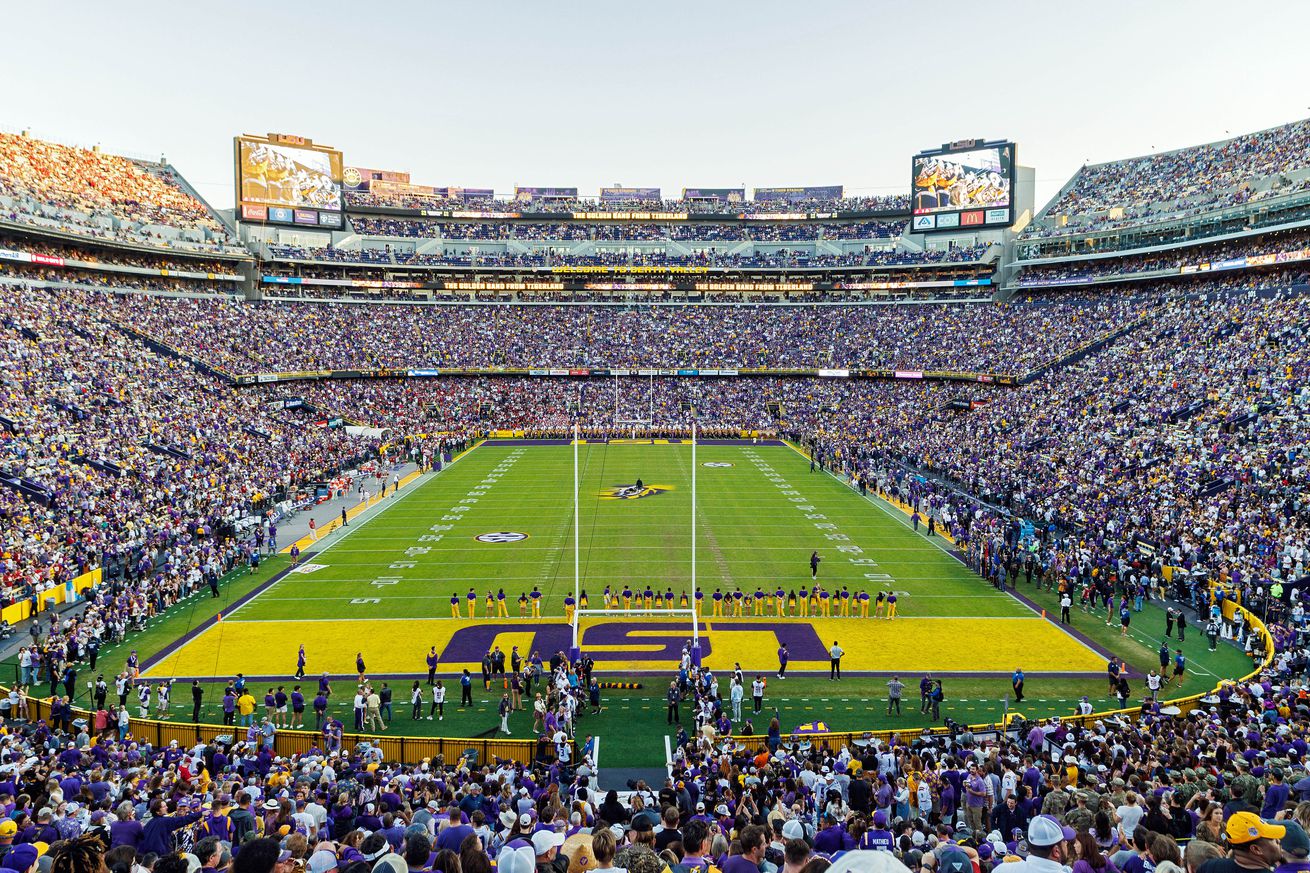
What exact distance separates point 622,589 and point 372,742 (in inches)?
377

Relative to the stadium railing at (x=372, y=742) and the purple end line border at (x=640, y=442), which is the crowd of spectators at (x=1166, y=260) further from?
the stadium railing at (x=372, y=742)

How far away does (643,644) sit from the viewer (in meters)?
18.9

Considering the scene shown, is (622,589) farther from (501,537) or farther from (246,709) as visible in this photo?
(246,709)

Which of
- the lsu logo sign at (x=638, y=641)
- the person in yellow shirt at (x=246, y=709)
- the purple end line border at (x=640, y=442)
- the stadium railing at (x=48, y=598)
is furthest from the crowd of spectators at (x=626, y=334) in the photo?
the person in yellow shirt at (x=246, y=709)

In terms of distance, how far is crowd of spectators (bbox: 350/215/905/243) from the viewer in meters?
77.6

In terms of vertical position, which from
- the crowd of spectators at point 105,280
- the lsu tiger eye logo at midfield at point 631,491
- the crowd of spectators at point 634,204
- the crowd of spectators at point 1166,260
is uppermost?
the crowd of spectators at point 634,204

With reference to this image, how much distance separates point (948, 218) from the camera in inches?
2756

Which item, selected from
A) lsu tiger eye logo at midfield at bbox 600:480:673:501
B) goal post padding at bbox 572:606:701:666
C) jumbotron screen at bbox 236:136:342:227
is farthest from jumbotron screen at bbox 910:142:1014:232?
goal post padding at bbox 572:606:701:666

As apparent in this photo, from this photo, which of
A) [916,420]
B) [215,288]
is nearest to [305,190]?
[215,288]

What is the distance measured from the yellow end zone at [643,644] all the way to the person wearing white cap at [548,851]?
11.9 metres

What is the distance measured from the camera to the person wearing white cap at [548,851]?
195 inches

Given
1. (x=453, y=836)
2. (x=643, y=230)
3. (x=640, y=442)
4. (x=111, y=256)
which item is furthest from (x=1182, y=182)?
(x=111, y=256)

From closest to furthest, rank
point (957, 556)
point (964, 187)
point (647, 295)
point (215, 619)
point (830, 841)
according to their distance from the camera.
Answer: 1. point (830, 841)
2. point (215, 619)
3. point (957, 556)
4. point (964, 187)
5. point (647, 295)

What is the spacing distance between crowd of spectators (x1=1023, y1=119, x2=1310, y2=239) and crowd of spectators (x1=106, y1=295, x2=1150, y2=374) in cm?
688
